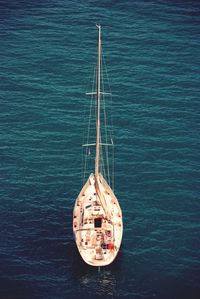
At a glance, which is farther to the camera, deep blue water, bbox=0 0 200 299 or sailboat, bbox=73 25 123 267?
deep blue water, bbox=0 0 200 299

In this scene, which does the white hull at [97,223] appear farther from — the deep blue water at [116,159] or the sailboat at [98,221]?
the deep blue water at [116,159]

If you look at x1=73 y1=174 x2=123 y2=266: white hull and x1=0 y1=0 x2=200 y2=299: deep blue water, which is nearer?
A: x1=73 y1=174 x2=123 y2=266: white hull

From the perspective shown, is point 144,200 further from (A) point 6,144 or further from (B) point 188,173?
(A) point 6,144

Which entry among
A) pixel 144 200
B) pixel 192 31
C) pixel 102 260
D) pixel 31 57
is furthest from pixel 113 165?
pixel 192 31

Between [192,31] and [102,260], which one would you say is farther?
[192,31]

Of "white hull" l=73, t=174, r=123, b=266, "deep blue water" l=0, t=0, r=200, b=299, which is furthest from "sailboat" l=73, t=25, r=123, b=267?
"deep blue water" l=0, t=0, r=200, b=299

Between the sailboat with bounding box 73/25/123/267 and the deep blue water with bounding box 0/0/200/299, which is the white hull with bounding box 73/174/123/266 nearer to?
the sailboat with bounding box 73/25/123/267
